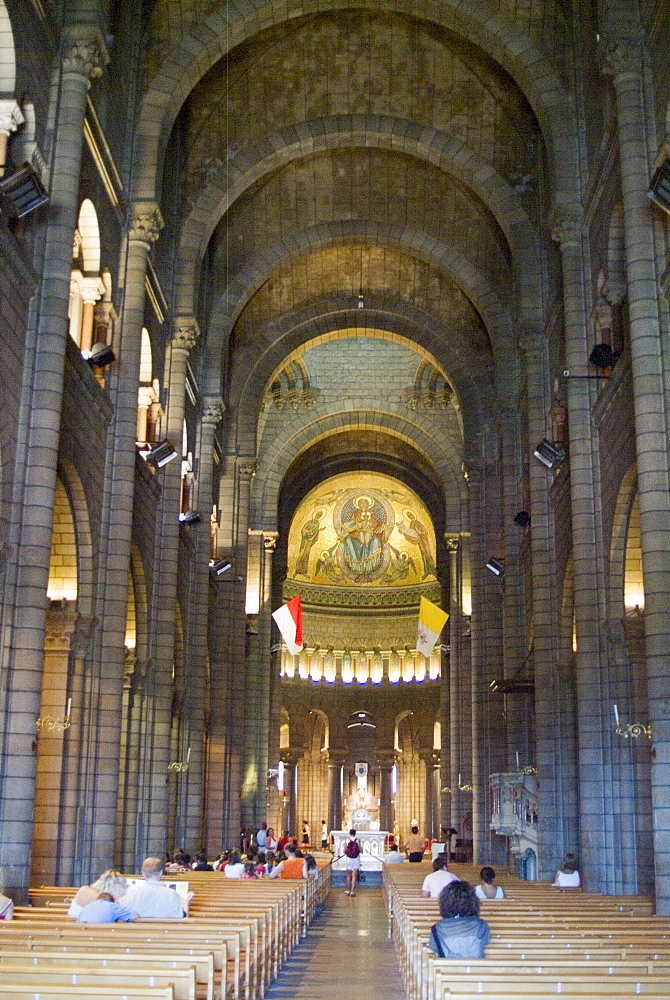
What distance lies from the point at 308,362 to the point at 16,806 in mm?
34966

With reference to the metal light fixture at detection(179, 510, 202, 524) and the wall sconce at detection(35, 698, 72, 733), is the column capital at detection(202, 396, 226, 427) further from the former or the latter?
the wall sconce at detection(35, 698, 72, 733)

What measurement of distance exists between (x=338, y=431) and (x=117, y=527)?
2802cm

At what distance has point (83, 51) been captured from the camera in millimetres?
18484

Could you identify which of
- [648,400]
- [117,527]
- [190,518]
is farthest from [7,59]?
[190,518]

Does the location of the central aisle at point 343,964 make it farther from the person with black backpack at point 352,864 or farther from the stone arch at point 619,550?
the stone arch at point 619,550

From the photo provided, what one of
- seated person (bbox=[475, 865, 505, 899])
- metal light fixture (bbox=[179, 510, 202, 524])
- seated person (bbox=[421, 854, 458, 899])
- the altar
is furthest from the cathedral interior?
the altar

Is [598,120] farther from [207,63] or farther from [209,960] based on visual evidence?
[209,960]

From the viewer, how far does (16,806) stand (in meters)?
15.6

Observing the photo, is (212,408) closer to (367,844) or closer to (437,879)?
(437,879)

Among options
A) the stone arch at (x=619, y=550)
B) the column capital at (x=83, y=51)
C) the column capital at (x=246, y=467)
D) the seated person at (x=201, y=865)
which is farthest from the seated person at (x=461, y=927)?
the column capital at (x=246, y=467)

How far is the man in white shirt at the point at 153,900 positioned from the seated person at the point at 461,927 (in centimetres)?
434

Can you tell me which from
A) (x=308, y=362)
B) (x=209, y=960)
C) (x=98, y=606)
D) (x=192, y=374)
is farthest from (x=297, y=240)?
(x=209, y=960)

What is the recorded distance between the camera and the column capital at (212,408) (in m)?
33.3

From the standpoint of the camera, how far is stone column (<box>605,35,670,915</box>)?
51.2ft
